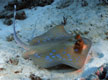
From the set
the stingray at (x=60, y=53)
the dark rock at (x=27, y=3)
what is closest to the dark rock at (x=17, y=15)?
the dark rock at (x=27, y=3)

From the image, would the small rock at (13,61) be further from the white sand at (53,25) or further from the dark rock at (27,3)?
the dark rock at (27,3)

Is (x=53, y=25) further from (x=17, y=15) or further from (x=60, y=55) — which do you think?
(x=60, y=55)

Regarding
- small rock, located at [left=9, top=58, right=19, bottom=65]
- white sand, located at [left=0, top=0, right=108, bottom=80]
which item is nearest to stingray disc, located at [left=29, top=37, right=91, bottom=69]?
white sand, located at [left=0, top=0, right=108, bottom=80]

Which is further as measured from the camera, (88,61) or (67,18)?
(67,18)

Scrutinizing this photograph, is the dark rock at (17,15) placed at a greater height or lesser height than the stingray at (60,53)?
greater

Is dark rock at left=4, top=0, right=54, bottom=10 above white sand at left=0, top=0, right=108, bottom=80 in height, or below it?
above

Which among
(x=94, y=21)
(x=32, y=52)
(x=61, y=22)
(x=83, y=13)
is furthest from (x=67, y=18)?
(x=32, y=52)

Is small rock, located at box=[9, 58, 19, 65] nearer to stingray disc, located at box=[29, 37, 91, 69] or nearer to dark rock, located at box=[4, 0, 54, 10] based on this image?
stingray disc, located at box=[29, 37, 91, 69]

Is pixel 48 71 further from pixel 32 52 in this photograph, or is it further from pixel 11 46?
pixel 11 46

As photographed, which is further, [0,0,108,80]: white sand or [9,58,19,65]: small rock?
[9,58,19,65]: small rock
